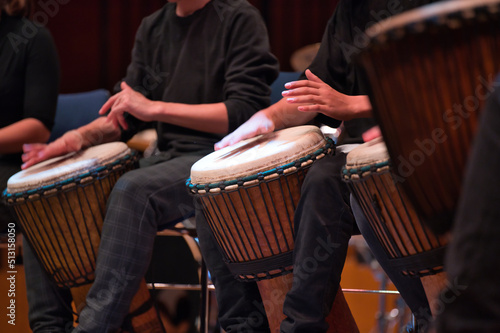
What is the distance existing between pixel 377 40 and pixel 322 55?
0.97 meters

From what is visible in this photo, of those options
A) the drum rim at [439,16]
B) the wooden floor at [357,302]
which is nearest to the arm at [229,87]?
the wooden floor at [357,302]

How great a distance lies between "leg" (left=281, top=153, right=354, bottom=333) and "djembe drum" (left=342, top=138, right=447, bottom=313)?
0.11 m

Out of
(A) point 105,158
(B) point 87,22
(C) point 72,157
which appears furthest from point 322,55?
(B) point 87,22

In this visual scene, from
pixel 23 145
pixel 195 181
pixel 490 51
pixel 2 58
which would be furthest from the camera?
pixel 2 58

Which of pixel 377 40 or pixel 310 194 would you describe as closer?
pixel 377 40

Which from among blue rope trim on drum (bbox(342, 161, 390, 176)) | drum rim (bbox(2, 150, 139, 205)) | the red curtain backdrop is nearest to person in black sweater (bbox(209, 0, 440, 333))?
blue rope trim on drum (bbox(342, 161, 390, 176))

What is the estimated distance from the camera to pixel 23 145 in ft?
7.45

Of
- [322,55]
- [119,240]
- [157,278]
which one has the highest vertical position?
[322,55]

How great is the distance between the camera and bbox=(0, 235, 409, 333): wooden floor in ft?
8.89

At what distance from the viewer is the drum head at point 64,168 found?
1.95m

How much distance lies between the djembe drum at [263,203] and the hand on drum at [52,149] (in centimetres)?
71

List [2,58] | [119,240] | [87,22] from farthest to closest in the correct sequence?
[87,22], [2,58], [119,240]

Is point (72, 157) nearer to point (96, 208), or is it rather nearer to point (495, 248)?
point (96, 208)

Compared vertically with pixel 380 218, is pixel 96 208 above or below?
below
